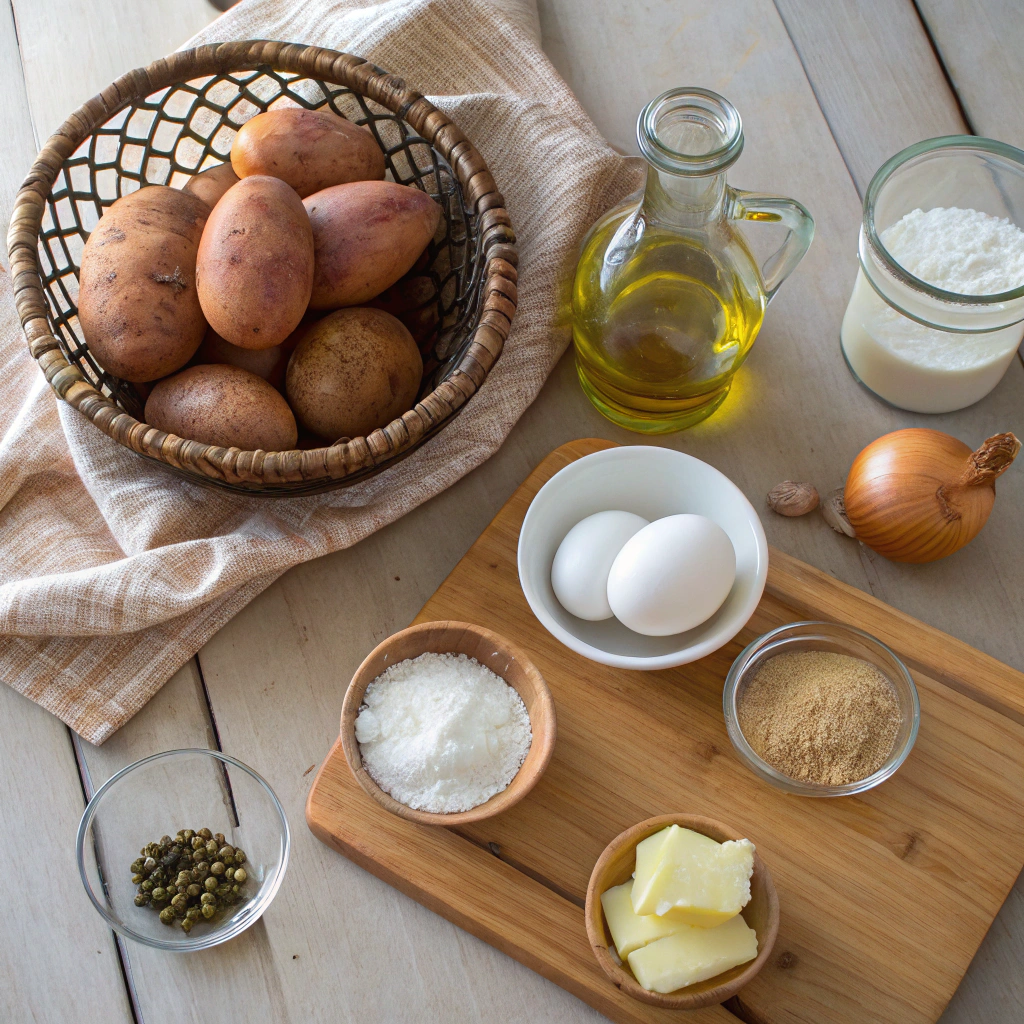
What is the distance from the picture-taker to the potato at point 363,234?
0.90m

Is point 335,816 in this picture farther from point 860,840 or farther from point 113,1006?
point 860,840

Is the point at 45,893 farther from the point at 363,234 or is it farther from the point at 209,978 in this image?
the point at 363,234

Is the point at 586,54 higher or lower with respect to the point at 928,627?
higher

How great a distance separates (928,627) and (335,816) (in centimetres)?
59

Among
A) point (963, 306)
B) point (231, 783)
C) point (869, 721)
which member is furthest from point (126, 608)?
point (963, 306)

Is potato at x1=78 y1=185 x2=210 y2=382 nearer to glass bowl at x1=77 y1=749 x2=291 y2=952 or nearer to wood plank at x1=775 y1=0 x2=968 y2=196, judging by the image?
glass bowl at x1=77 y1=749 x2=291 y2=952

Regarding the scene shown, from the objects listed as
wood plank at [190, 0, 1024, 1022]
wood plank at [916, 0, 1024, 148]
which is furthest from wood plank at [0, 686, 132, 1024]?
wood plank at [916, 0, 1024, 148]

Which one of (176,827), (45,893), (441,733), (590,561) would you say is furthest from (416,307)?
(45,893)

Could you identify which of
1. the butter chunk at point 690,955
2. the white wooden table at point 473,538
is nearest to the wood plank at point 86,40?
the white wooden table at point 473,538

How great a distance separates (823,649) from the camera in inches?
36.9

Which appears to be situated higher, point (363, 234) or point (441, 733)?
point (363, 234)

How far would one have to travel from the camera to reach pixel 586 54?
3.92 ft

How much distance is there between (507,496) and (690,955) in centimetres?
48

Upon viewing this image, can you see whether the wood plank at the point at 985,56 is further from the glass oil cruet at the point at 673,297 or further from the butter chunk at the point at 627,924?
the butter chunk at the point at 627,924
